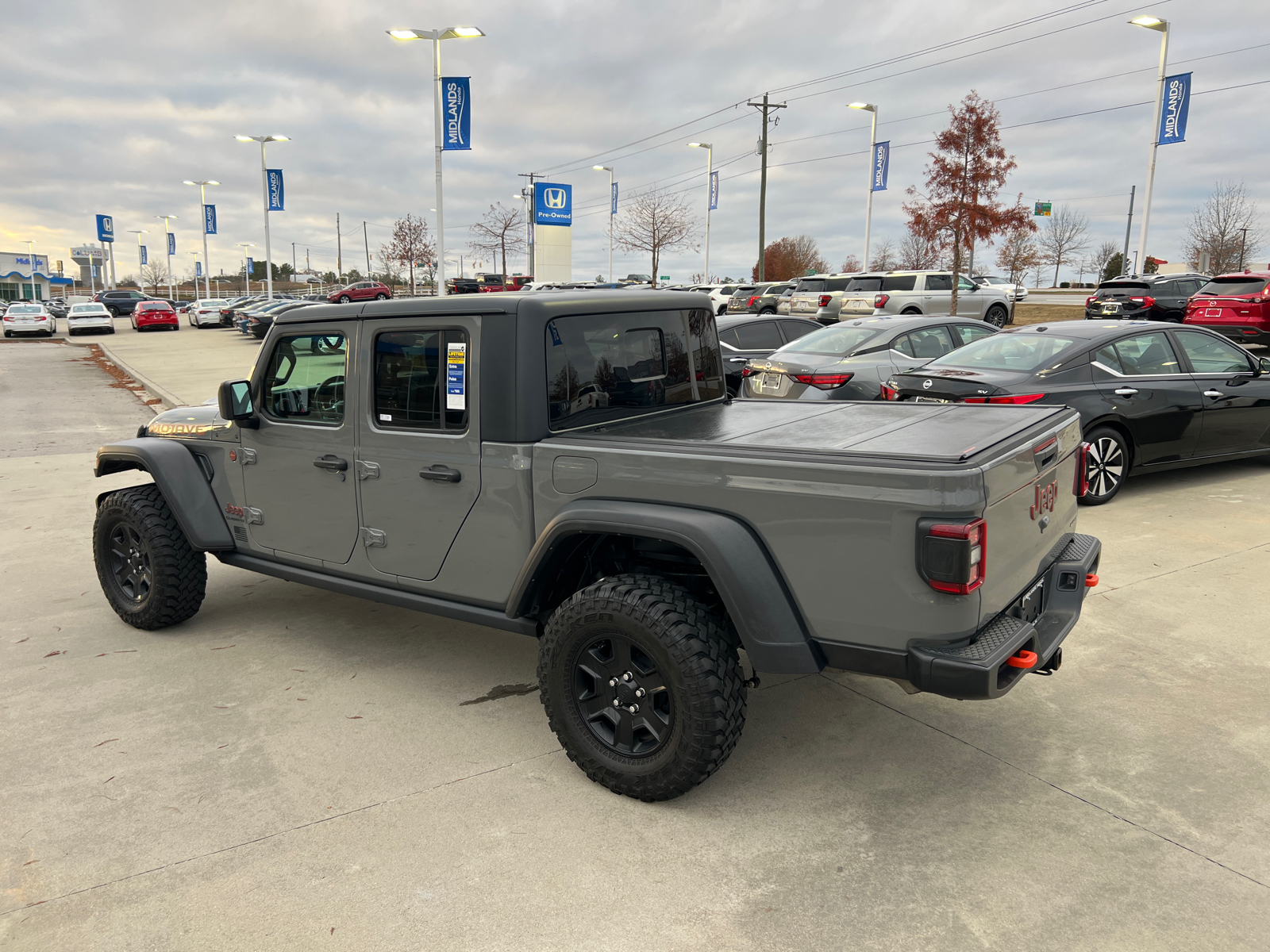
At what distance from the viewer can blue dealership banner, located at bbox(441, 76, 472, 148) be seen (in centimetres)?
2414

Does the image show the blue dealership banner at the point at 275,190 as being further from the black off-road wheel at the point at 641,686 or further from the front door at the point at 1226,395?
the black off-road wheel at the point at 641,686

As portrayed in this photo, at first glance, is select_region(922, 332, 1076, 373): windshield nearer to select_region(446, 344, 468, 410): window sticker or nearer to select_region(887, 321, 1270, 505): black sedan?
select_region(887, 321, 1270, 505): black sedan

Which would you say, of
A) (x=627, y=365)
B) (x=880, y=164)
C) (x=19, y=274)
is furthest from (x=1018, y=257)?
(x=19, y=274)

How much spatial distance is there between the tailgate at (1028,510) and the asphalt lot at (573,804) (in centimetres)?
Answer: 82

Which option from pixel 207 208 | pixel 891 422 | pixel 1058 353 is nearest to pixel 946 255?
pixel 207 208

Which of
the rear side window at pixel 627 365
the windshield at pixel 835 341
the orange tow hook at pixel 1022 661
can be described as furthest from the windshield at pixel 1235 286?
the orange tow hook at pixel 1022 661

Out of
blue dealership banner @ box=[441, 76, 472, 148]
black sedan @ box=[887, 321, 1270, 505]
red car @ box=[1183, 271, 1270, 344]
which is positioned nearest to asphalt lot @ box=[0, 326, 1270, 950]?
black sedan @ box=[887, 321, 1270, 505]

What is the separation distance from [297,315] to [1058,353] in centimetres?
600

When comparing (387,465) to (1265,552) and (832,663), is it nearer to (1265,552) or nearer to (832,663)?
(832,663)

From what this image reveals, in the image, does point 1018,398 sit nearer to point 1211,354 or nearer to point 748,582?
point 1211,354

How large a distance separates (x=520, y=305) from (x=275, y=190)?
44.5m

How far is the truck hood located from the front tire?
6.28 meters

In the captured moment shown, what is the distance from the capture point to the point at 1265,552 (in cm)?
585

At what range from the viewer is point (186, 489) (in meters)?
4.62
